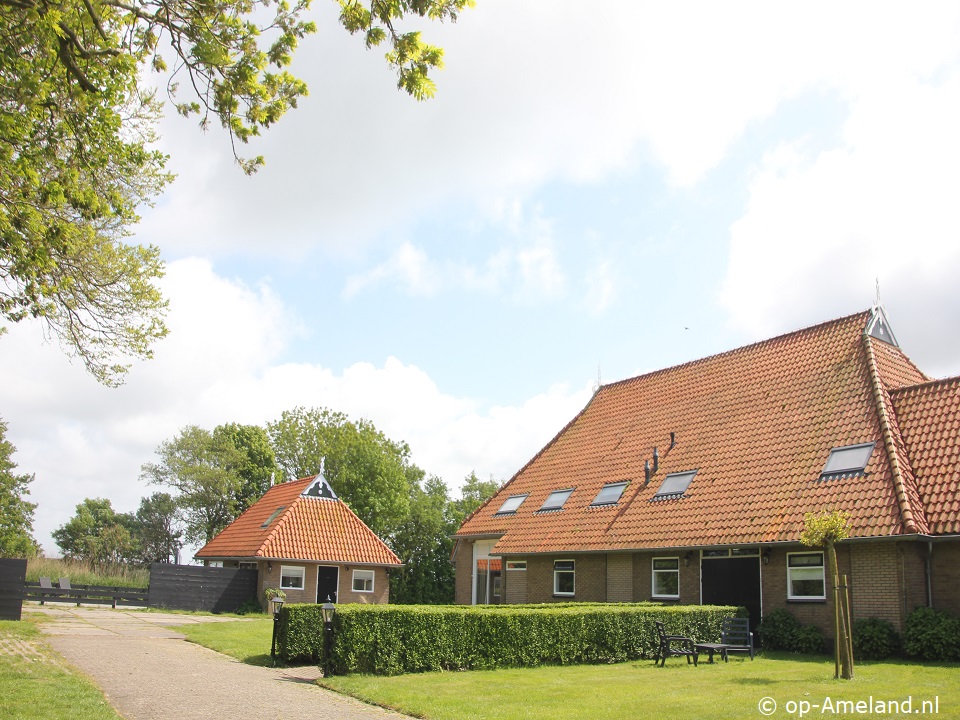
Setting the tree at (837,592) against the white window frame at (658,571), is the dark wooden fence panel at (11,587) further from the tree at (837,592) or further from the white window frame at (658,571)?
the tree at (837,592)

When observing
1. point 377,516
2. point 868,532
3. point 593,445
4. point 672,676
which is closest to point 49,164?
point 672,676

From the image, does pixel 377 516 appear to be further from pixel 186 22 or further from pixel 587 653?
pixel 186 22

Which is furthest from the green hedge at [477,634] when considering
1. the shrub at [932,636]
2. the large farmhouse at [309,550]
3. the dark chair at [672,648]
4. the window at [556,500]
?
the large farmhouse at [309,550]

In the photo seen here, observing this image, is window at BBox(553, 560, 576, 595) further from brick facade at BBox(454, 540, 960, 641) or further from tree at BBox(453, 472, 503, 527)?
tree at BBox(453, 472, 503, 527)

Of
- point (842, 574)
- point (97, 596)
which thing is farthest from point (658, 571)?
point (97, 596)

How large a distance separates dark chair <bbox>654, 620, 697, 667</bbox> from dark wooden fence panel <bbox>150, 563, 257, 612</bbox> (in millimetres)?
22079

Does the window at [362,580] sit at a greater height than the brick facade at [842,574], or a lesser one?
lesser

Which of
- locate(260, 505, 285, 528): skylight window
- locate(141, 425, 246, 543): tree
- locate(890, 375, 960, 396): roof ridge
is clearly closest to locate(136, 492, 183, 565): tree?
locate(141, 425, 246, 543): tree

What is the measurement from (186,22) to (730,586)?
1762 centimetres

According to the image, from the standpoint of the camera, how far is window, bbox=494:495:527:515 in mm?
29984

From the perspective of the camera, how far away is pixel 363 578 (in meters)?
37.2

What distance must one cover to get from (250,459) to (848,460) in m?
50.9

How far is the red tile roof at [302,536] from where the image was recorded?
3497 centimetres

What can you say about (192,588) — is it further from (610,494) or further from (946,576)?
(946,576)
